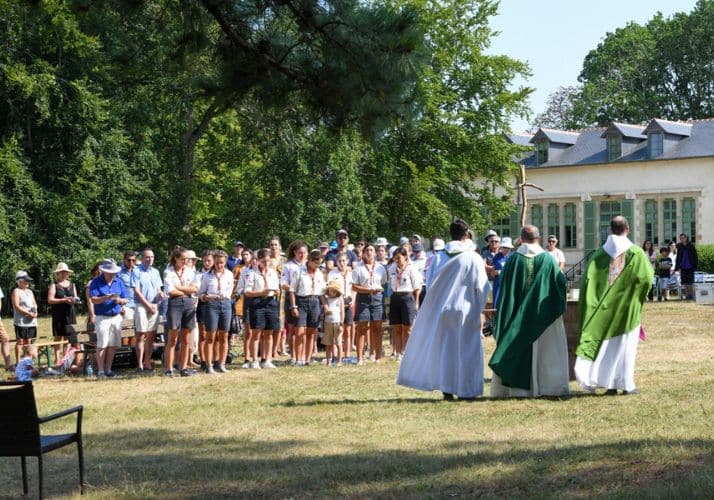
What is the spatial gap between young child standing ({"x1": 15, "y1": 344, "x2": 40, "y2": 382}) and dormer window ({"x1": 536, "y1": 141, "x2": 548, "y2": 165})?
1881 inches

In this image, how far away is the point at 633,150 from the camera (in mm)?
60969

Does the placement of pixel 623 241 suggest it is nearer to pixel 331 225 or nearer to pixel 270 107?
pixel 270 107

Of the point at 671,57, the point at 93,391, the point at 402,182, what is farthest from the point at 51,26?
the point at 671,57

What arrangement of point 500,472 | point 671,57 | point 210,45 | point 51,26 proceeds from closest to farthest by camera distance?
point 500,472, point 210,45, point 51,26, point 671,57

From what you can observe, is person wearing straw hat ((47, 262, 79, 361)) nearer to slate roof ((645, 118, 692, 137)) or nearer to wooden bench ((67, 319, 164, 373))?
wooden bench ((67, 319, 164, 373))

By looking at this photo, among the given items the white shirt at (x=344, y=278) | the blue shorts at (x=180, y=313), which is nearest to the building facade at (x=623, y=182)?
the white shirt at (x=344, y=278)

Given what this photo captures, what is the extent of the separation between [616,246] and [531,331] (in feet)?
4.94

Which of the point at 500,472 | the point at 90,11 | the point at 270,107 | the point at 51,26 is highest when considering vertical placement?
the point at 51,26

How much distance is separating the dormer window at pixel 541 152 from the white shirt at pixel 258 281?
152 feet

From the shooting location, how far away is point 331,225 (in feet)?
133

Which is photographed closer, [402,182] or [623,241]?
[623,241]

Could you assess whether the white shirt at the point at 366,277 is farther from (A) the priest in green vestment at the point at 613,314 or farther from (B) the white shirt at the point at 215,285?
(A) the priest in green vestment at the point at 613,314

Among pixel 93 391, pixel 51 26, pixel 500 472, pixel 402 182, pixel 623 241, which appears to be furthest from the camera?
pixel 402 182

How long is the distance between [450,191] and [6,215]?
19269 mm
